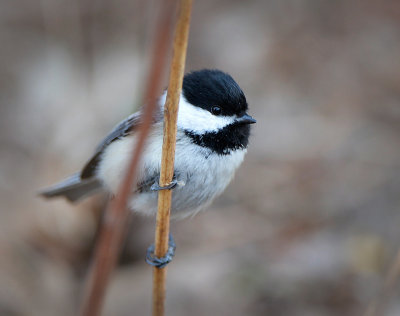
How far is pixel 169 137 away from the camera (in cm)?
122

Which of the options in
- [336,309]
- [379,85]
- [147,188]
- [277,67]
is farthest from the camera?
[277,67]

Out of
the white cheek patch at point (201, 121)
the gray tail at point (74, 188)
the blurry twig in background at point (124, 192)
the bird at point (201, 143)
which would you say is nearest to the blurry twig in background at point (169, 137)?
the blurry twig in background at point (124, 192)

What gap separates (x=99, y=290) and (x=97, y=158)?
139cm

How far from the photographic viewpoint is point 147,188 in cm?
194

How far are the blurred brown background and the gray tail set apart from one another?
0.44 m

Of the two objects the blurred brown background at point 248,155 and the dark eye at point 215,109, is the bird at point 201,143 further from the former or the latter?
the blurred brown background at point 248,155

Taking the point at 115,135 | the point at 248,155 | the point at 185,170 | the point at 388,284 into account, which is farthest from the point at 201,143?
the point at 248,155

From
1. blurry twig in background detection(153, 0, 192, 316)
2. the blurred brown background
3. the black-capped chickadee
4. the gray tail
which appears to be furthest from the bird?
the blurred brown background

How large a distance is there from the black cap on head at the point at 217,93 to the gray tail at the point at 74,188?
805 mm

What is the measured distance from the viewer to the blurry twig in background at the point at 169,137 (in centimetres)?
95

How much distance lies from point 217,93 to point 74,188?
994mm

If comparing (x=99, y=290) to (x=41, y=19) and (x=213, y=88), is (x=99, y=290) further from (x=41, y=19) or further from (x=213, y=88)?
→ (x=41, y=19)

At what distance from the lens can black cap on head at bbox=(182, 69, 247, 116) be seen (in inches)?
69.8

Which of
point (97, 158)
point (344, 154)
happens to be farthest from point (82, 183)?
point (344, 154)
